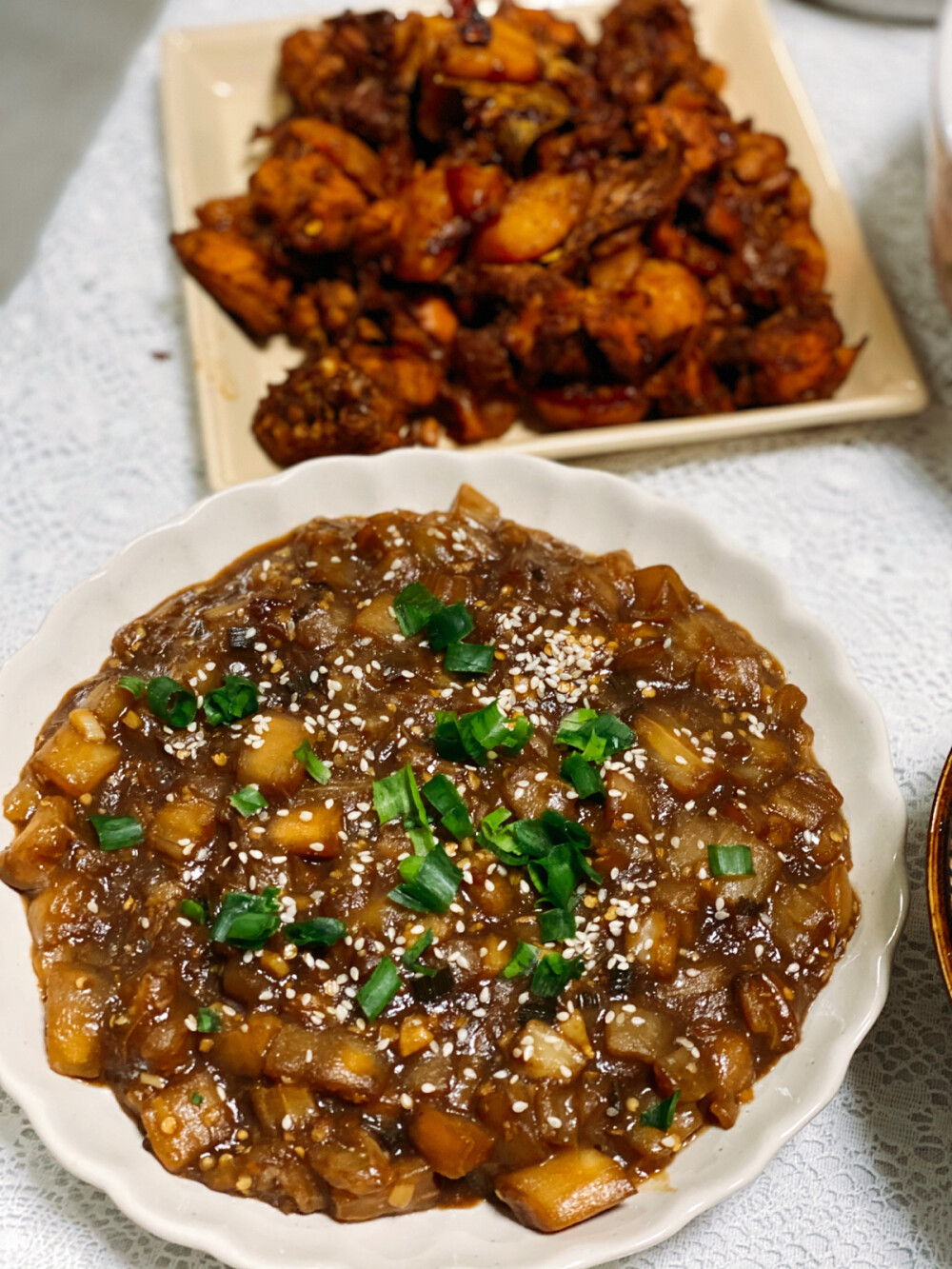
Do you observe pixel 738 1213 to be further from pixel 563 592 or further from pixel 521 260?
pixel 521 260

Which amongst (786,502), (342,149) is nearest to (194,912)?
(786,502)

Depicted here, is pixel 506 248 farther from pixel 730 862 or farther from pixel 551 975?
pixel 551 975

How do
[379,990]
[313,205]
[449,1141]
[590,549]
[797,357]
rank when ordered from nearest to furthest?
[449,1141] → [379,990] → [590,549] → [797,357] → [313,205]

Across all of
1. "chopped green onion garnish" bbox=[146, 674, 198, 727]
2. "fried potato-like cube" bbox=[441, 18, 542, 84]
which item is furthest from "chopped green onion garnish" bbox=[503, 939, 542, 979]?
"fried potato-like cube" bbox=[441, 18, 542, 84]

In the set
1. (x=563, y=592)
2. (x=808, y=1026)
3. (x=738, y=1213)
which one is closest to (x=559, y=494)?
(x=563, y=592)

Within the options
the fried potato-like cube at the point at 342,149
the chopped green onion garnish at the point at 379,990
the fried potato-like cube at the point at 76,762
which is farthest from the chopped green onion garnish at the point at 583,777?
the fried potato-like cube at the point at 342,149

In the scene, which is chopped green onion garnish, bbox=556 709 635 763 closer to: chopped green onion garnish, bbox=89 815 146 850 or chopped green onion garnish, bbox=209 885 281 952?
chopped green onion garnish, bbox=209 885 281 952

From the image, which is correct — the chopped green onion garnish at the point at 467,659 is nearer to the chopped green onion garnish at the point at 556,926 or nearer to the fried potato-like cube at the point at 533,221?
the chopped green onion garnish at the point at 556,926

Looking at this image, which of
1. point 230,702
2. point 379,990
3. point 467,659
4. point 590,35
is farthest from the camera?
point 590,35
